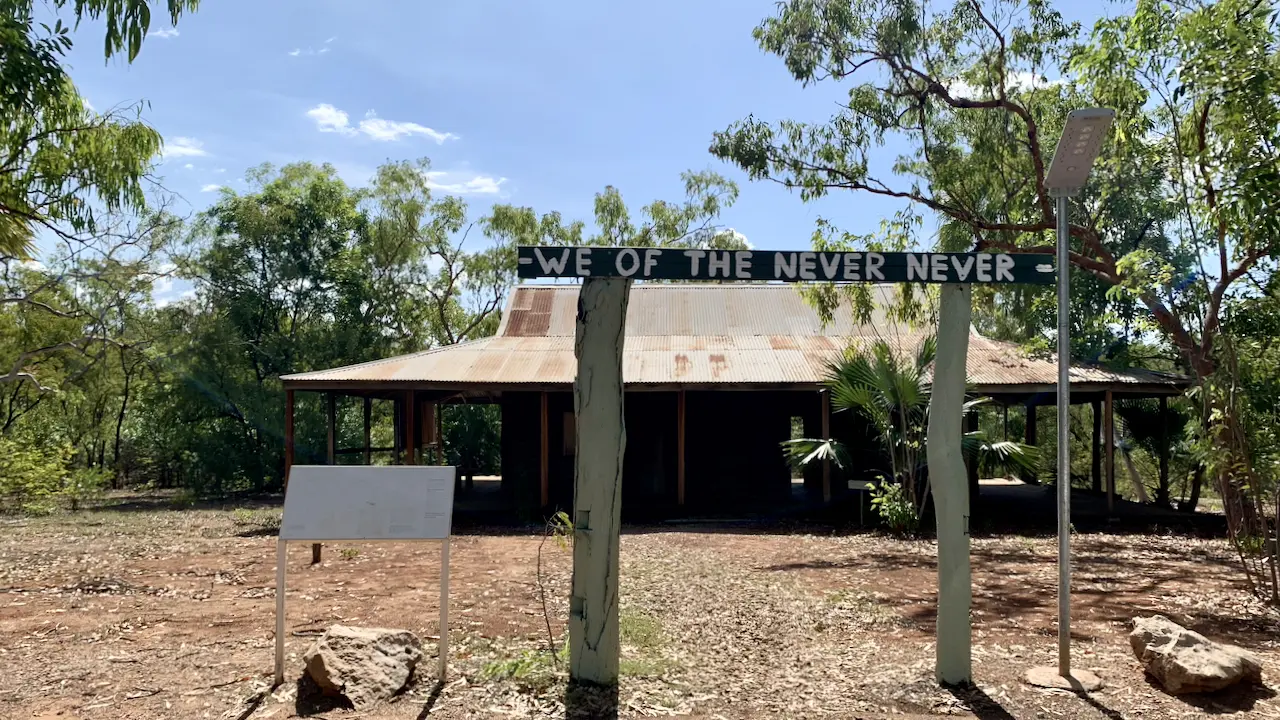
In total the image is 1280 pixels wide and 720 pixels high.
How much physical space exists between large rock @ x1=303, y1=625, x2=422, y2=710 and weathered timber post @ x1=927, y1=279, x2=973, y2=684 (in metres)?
2.94

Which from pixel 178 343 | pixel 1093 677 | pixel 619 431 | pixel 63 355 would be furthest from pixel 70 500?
pixel 1093 677

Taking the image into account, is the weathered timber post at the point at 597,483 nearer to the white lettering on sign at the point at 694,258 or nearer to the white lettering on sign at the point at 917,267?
the white lettering on sign at the point at 694,258

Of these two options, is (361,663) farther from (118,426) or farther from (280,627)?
(118,426)

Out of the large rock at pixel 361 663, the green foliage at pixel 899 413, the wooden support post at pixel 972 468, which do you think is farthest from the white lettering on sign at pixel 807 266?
the wooden support post at pixel 972 468

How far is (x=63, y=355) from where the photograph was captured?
22219 mm

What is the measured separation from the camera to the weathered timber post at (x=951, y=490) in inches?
185

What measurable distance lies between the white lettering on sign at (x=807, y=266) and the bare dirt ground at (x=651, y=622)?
7.39 ft

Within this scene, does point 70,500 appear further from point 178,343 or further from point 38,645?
point 38,645

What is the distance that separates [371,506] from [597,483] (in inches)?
52.3

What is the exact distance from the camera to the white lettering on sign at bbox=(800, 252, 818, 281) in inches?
184

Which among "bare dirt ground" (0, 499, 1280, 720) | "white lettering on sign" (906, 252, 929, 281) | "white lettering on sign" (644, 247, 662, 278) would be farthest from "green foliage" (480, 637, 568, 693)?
"white lettering on sign" (906, 252, 929, 281)

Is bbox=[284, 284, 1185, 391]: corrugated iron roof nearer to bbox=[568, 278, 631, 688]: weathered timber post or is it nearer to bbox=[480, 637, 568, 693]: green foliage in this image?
bbox=[480, 637, 568, 693]: green foliage

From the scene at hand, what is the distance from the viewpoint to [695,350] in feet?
51.0

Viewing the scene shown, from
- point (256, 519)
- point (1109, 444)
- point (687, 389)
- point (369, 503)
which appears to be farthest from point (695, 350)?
point (369, 503)
